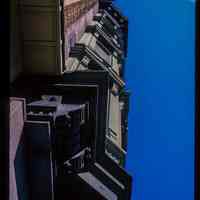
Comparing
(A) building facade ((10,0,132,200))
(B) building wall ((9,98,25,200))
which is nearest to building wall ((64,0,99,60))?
(A) building facade ((10,0,132,200))

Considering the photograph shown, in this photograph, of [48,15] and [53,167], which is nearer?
[53,167]

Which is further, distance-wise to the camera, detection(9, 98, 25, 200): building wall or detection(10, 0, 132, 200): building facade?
detection(10, 0, 132, 200): building facade

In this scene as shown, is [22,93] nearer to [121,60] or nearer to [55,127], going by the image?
[55,127]

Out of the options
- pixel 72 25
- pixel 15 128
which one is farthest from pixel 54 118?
pixel 72 25

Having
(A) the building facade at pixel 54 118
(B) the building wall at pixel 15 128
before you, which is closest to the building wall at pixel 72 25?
(A) the building facade at pixel 54 118

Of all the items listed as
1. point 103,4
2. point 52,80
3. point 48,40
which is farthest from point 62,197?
point 103,4

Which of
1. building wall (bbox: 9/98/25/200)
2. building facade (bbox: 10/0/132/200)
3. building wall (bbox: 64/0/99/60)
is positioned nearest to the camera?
building wall (bbox: 9/98/25/200)

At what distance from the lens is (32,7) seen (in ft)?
34.9

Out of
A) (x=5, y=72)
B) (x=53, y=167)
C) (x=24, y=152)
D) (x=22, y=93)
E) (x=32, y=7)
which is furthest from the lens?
(x=22, y=93)

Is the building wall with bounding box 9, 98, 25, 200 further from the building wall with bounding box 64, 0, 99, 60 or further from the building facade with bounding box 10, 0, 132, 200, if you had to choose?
the building wall with bounding box 64, 0, 99, 60

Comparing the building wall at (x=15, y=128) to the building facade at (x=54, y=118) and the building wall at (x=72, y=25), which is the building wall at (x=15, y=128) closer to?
the building facade at (x=54, y=118)

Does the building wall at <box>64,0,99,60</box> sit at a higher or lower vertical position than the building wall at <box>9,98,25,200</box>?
higher

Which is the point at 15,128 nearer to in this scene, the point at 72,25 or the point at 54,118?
the point at 54,118

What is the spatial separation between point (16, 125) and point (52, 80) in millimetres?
3707
